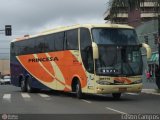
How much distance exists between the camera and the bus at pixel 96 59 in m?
23.4

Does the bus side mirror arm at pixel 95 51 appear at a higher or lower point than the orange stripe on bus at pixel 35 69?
higher

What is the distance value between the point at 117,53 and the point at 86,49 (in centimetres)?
154

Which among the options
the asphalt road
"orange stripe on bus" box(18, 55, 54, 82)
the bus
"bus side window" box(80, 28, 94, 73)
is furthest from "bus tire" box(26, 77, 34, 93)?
"bus side window" box(80, 28, 94, 73)

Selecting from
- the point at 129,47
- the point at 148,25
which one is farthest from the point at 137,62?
the point at 148,25

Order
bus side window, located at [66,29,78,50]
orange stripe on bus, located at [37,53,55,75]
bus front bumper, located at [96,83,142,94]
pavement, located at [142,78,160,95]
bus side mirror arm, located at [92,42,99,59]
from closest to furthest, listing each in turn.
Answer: bus side mirror arm, located at [92,42,99,59] → bus front bumper, located at [96,83,142,94] → bus side window, located at [66,29,78,50] → orange stripe on bus, located at [37,53,55,75] → pavement, located at [142,78,160,95]

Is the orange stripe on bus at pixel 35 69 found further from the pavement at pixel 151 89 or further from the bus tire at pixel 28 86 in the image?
the pavement at pixel 151 89

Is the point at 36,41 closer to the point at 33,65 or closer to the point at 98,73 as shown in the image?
the point at 33,65

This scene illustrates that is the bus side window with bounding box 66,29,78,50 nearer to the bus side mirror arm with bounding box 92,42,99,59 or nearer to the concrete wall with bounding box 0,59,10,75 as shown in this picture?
the bus side mirror arm with bounding box 92,42,99,59

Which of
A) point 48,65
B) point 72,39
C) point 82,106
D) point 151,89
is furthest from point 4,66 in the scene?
point 82,106

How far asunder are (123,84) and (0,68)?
5155 inches

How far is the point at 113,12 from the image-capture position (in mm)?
27828

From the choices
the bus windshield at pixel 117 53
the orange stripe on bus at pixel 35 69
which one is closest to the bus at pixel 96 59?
the bus windshield at pixel 117 53

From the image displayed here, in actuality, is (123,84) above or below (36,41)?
below

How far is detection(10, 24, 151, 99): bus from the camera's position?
76.9 ft
